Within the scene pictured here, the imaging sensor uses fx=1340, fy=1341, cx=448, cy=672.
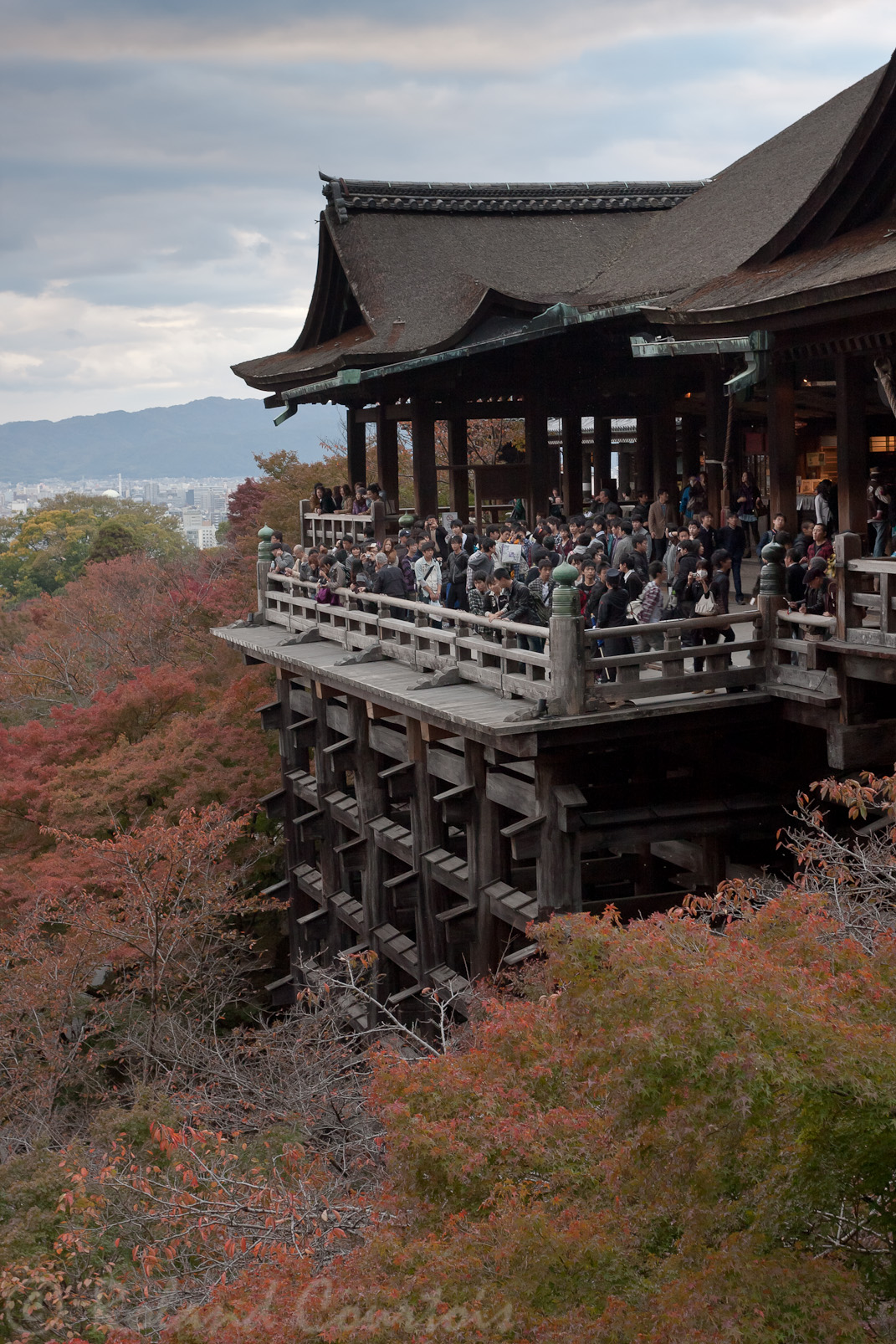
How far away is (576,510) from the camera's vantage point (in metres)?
23.6

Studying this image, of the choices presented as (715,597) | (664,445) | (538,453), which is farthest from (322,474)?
(715,597)

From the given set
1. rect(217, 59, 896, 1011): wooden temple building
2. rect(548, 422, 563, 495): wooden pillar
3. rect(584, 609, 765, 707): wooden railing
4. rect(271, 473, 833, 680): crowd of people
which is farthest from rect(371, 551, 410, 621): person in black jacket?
rect(548, 422, 563, 495): wooden pillar

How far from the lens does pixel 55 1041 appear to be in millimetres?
18656

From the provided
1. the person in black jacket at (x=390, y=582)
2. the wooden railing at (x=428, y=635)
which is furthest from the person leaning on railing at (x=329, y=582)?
the person in black jacket at (x=390, y=582)

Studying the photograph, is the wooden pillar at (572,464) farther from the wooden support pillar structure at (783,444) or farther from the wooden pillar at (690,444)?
the wooden support pillar structure at (783,444)

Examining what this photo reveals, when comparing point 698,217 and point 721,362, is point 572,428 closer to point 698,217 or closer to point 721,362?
point 698,217

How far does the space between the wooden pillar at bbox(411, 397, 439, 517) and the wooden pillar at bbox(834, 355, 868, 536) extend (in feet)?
32.6

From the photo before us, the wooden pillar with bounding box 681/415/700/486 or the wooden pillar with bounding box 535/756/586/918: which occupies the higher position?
the wooden pillar with bounding box 681/415/700/486

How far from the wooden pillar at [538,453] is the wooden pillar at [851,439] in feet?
27.5

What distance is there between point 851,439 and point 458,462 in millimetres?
11634

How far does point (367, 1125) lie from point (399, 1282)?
21.2ft

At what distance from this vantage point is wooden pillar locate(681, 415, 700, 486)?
25922 millimetres

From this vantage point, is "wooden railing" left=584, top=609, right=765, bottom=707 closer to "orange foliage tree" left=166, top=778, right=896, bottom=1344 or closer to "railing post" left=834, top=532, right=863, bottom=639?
"railing post" left=834, top=532, right=863, bottom=639

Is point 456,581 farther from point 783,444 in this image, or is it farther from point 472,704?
point 783,444
